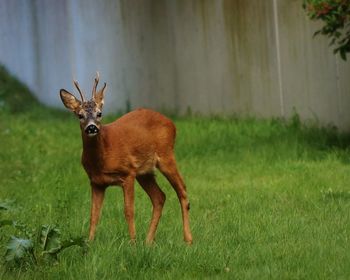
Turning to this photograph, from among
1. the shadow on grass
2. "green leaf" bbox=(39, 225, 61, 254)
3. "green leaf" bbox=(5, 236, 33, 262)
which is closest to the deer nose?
"green leaf" bbox=(39, 225, 61, 254)

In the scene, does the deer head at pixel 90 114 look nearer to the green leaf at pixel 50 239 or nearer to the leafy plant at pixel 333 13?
the green leaf at pixel 50 239

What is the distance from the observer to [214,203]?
9.50 m

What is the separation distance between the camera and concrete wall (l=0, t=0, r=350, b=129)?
14219 mm

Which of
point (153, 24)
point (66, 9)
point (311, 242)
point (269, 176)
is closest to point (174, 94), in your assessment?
point (153, 24)

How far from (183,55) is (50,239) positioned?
10886 millimetres

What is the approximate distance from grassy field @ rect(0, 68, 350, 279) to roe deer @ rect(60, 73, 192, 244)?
277 millimetres

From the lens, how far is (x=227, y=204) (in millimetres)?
9375

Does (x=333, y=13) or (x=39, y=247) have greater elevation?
(x=333, y=13)

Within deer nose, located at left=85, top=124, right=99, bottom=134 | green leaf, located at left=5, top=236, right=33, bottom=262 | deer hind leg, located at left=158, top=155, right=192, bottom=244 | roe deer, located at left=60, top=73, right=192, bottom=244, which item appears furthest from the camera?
deer hind leg, located at left=158, top=155, right=192, bottom=244

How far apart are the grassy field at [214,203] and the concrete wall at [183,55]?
1.67ft

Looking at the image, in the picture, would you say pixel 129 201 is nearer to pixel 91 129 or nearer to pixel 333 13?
pixel 91 129

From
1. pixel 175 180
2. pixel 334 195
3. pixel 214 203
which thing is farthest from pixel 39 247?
pixel 334 195

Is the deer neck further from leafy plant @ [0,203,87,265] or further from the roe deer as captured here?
leafy plant @ [0,203,87,265]

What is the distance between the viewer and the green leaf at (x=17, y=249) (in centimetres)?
632
